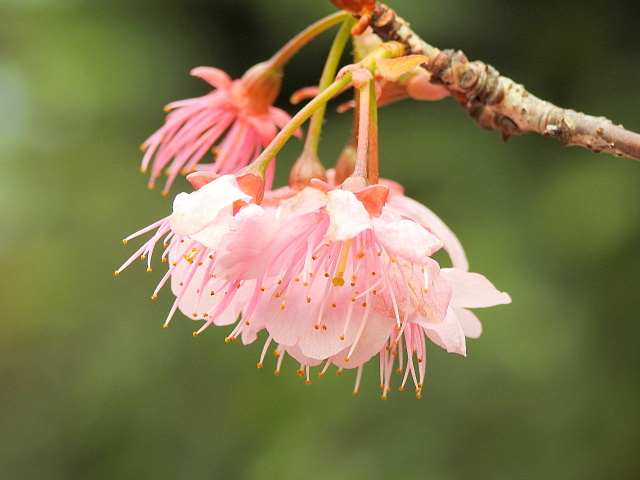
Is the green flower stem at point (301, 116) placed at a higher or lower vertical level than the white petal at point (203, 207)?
higher

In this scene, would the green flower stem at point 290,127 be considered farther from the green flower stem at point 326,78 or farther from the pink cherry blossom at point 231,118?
the pink cherry blossom at point 231,118

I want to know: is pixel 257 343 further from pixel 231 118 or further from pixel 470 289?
pixel 470 289

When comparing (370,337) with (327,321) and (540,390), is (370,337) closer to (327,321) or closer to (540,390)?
(327,321)

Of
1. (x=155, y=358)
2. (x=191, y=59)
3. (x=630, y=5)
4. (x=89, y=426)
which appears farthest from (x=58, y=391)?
(x=630, y=5)

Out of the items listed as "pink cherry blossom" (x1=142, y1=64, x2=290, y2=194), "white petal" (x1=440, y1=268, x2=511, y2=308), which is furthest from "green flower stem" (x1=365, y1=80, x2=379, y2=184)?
"pink cherry blossom" (x1=142, y1=64, x2=290, y2=194)

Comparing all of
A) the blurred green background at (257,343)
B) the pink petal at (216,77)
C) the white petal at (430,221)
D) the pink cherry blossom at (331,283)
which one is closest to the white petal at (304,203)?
the pink cherry blossom at (331,283)
